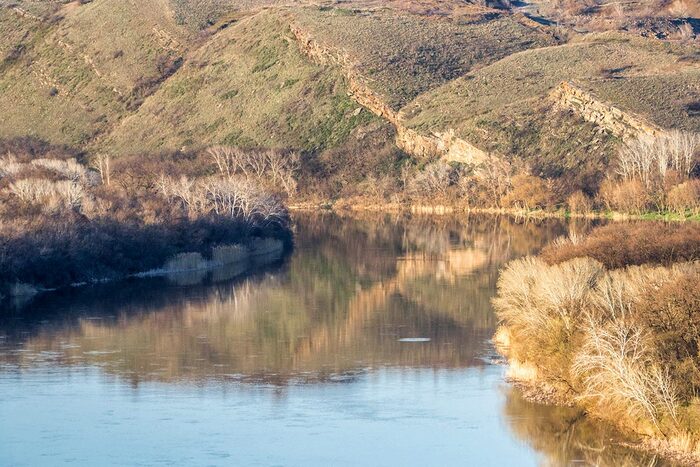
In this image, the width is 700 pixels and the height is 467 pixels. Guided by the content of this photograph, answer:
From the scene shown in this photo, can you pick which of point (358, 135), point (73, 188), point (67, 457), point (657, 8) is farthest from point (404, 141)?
point (67, 457)

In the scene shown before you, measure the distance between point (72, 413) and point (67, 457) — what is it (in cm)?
442

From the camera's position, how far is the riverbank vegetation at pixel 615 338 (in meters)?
27.9

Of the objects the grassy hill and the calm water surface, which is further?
the grassy hill

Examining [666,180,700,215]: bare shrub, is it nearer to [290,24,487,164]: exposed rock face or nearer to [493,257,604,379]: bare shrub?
[290,24,487,164]: exposed rock face

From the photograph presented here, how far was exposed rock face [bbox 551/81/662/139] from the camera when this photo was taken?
361 ft

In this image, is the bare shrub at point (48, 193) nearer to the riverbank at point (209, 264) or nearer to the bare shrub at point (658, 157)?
the riverbank at point (209, 264)

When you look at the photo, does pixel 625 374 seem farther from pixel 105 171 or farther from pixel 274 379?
pixel 105 171

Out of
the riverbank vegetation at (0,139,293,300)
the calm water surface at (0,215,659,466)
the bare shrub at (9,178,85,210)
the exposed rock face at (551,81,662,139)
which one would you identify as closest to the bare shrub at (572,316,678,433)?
the calm water surface at (0,215,659,466)

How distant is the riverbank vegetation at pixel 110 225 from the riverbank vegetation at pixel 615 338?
887 inches

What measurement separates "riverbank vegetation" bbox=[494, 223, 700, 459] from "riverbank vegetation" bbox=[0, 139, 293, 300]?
22532mm

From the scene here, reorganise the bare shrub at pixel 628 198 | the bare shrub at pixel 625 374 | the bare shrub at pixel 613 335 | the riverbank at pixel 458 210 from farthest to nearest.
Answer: the bare shrub at pixel 628 198 → the riverbank at pixel 458 210 → the bare shrub at pixel 613 335 → the bare shrub at pixel 625 374

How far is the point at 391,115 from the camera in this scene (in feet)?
425

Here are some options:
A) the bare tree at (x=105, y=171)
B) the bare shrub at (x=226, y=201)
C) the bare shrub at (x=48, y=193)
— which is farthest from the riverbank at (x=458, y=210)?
the bare shrub at (x=48, y=193)

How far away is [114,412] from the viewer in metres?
33.7
